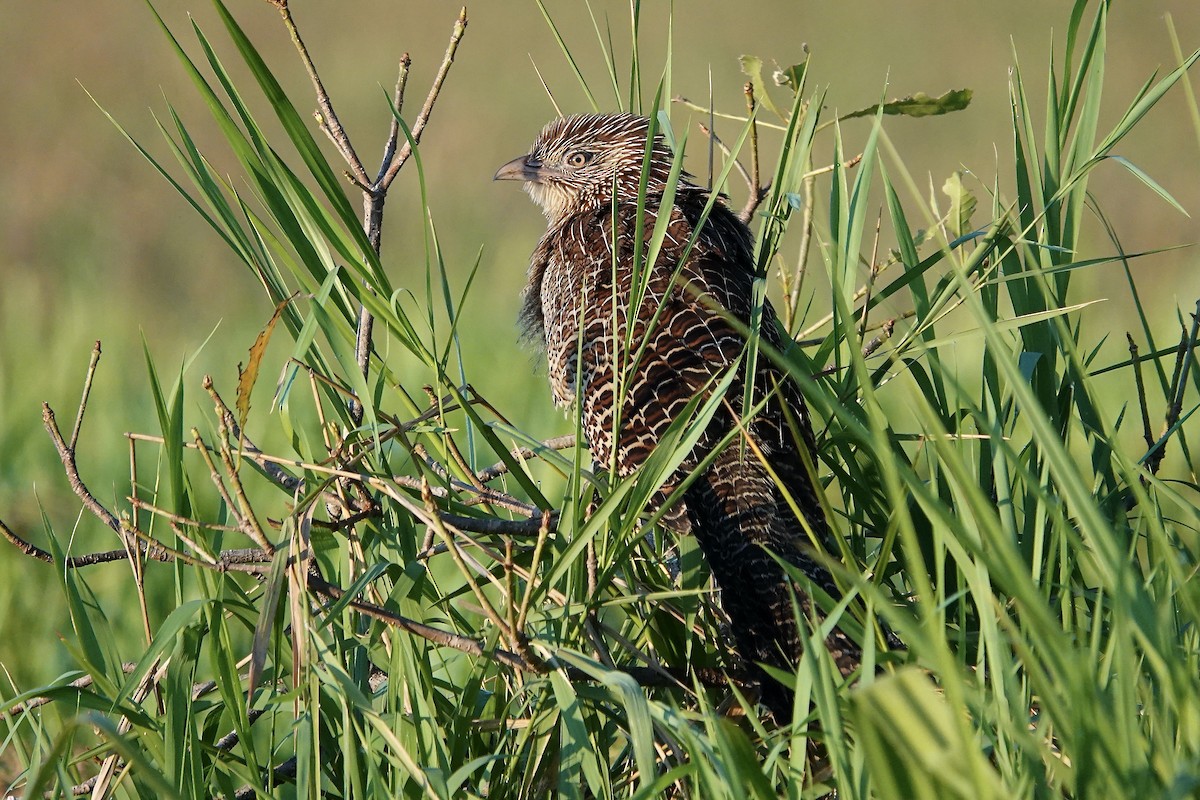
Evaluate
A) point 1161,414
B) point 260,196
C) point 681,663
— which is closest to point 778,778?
point 681,663

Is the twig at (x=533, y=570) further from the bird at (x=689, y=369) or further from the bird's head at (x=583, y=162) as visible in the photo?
the bird's head at (x=583, y=162)

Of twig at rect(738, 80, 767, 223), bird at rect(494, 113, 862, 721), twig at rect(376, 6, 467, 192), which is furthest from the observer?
twig at rect(738, 80, 767, 223)

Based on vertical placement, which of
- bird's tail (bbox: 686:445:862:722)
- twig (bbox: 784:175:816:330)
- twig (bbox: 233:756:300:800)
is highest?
twig (bbox: 784:175:816:330)

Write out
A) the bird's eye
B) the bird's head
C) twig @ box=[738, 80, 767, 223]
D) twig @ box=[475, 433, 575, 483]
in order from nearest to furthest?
1. twig @ box=[475, 433, 575, 483]
2. twig @ box=[738, 80, 767, 223]
3. the bird's head
4. the bird's eye

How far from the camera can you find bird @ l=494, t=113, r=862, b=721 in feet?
5.92

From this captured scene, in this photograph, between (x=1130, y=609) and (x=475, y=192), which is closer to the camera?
(x=1130, y=609)

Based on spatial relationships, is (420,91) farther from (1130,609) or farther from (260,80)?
(1130,609)

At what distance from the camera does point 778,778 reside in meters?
1.75

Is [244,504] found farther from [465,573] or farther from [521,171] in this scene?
[521,171]

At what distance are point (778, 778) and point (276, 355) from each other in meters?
5.29

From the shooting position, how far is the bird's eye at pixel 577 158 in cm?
396

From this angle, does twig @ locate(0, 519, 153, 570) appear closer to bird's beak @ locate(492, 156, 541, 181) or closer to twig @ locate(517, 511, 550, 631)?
twig @ locate(517, 511, 550, 631)

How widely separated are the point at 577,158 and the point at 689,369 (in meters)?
1.65

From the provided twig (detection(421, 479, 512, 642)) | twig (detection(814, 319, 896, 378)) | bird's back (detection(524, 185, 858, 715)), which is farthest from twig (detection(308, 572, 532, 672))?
twig (detection(814, 319, 896, 378))
